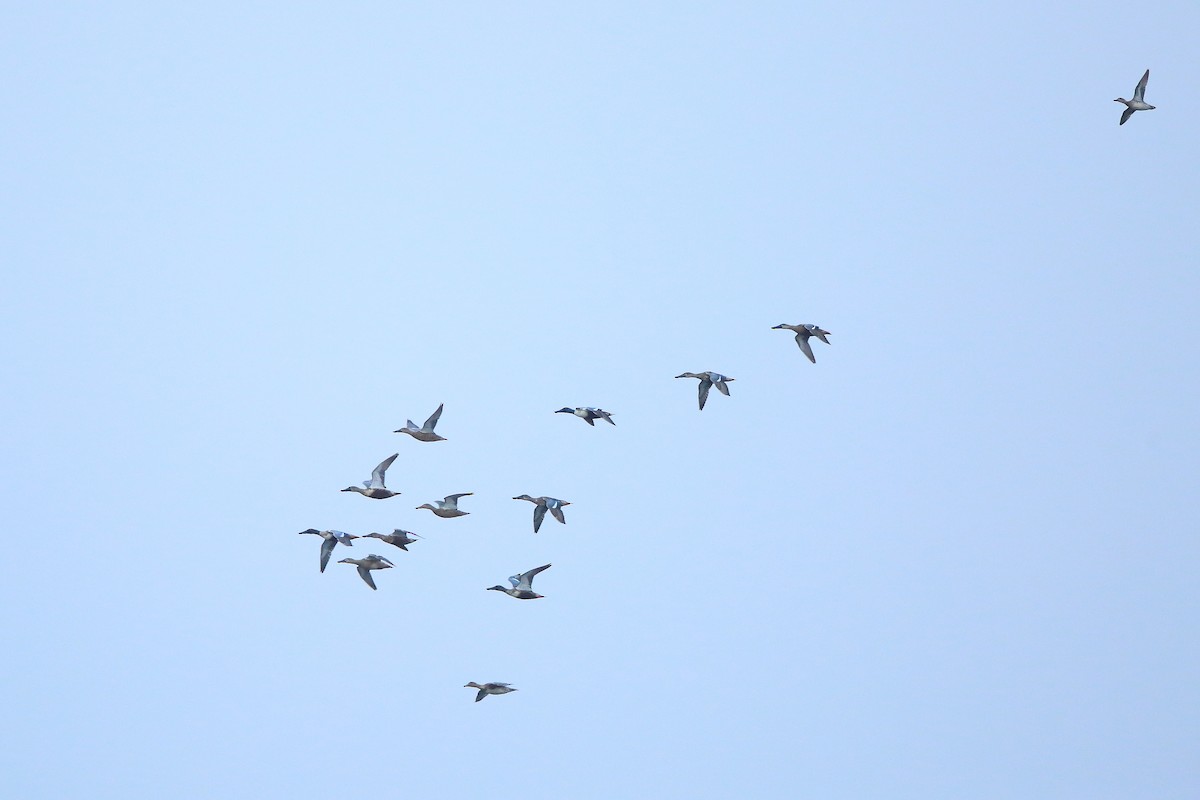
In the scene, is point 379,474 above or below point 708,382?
below

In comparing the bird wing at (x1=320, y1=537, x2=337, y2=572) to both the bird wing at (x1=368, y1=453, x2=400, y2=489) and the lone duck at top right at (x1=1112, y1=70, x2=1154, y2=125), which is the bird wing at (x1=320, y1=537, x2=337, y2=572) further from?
the lone duck at top right at (x1=1112, y1=70, x2=1154, y2=125)

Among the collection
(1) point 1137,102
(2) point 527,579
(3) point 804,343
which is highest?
(1) point 1137,102

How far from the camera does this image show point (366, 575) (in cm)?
5500

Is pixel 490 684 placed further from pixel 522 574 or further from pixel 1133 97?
pixel 1133 97

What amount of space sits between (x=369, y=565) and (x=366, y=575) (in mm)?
372

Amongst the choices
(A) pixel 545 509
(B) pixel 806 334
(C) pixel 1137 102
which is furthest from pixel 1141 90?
(A) pixel 545 509

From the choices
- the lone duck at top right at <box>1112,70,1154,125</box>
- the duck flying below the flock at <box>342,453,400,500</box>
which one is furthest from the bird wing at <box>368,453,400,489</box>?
the lone duck at top right at <box>1112,70,1154,125</box>

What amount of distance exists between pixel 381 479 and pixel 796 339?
50.3 ft

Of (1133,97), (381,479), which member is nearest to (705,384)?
(381,479)

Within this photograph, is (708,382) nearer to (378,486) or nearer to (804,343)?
(804,343)

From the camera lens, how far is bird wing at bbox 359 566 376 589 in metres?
54.2

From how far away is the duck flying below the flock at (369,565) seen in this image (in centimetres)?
5434

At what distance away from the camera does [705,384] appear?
5912 cm

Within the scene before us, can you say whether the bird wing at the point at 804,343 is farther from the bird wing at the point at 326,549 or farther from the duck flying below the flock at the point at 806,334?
the bird wing at the point at 326,549
